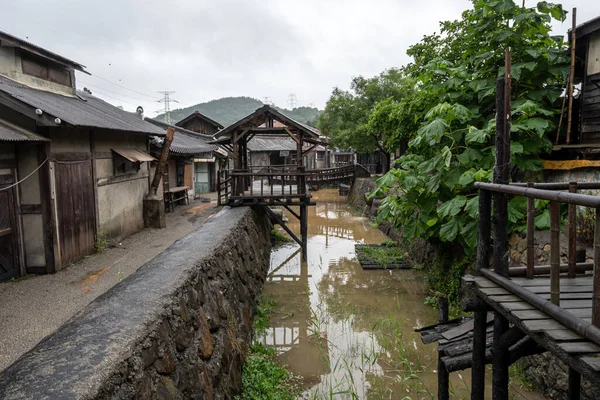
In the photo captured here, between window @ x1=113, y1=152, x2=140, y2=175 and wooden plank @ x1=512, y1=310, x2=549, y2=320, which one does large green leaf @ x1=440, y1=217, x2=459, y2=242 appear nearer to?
wooden plank @ x1=512, y1=310, x2=549, y2=320

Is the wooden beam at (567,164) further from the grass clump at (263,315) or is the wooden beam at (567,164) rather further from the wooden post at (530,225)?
the grass clump at (263,315)

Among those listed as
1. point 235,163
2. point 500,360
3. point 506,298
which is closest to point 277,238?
point 235,163

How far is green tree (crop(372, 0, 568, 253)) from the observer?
7.71m

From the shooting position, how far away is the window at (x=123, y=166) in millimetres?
11859

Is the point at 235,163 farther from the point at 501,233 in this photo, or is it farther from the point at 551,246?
the point at 551,246

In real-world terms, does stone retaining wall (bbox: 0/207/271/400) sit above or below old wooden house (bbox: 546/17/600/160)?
below

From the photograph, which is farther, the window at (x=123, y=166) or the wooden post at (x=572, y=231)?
the window at (x=123, y=166)

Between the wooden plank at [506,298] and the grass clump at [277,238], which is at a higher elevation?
the wooden plank at [506,298]

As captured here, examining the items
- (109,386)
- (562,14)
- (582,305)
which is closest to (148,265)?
(109,386)

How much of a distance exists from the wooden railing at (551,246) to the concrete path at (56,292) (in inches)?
218

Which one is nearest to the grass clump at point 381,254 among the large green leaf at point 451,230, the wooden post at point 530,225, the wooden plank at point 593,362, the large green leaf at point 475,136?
the large green leaf at point 451,230

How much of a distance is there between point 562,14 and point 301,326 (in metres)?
8.61

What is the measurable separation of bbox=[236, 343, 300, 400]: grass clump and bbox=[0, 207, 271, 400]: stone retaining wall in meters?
0.26

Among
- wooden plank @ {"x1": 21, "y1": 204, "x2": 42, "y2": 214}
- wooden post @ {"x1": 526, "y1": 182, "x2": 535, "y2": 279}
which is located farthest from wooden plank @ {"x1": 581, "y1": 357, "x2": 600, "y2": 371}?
wooden plank @ {"x1": 21, "y1": 204, "x2": 42, "y2": 214}
